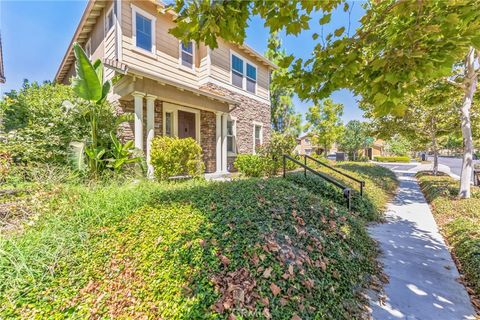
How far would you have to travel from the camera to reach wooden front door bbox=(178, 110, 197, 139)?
9742 millimetres

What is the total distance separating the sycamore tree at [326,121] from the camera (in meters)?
20.0

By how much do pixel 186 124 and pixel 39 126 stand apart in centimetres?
508

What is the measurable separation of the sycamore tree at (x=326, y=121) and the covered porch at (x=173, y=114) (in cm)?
1276

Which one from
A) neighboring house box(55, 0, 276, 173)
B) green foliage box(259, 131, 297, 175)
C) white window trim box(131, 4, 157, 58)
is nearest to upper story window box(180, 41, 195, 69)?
neighboring house box(55, 0, 276, 173)

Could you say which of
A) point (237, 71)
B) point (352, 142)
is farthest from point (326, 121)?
point (352, 142)

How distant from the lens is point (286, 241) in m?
2.98

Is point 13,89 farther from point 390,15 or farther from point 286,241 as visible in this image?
point 390,15

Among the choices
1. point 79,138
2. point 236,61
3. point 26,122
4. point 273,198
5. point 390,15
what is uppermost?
point 236,61

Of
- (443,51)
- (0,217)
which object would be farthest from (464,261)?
(0,217)

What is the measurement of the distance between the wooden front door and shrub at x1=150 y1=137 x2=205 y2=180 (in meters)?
2.66

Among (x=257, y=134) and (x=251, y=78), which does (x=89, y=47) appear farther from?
(x=257, y=134)

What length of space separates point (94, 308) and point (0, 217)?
2.78 m

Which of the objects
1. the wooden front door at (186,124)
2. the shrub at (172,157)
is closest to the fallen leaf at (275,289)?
the shrub at (172,157)

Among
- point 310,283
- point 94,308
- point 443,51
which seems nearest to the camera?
point 94,308
